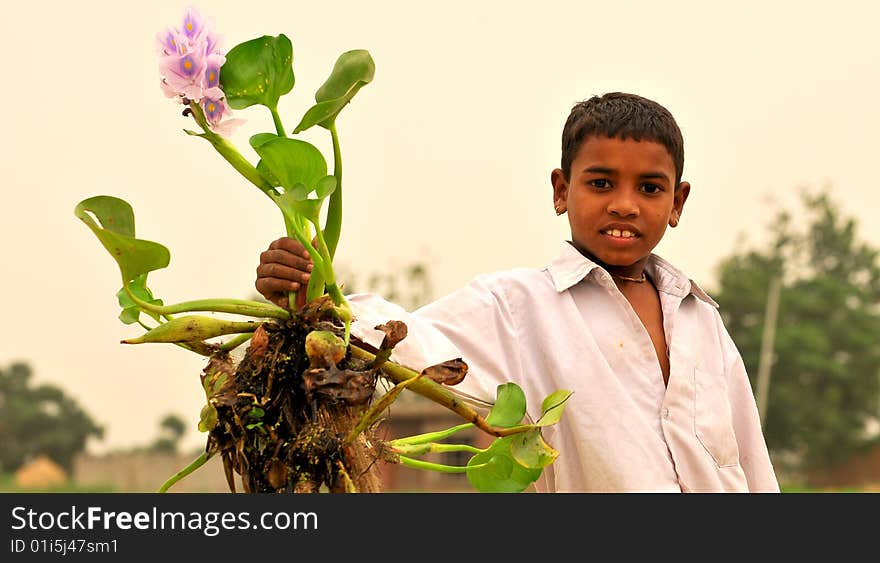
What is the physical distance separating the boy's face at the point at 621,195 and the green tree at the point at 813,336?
25.3 m

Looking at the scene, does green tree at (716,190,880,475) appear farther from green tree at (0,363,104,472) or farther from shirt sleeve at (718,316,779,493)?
shirt sleeve at (718,316,779,493)

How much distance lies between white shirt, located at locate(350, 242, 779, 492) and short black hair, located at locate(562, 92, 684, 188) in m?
0.23

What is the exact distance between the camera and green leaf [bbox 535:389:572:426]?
1.57 metres

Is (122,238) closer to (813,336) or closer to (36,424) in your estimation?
(813,336)

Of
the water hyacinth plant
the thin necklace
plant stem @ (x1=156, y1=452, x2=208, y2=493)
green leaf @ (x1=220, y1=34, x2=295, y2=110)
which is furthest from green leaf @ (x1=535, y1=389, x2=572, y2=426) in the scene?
the thin necklace

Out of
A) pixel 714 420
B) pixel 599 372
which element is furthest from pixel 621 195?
pixel 714 420

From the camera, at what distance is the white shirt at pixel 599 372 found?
2098 millimetres

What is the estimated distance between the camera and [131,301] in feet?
5.35

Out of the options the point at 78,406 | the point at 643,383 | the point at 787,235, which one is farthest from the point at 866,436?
the point at 643,383

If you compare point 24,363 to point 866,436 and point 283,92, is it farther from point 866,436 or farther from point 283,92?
point 283,92

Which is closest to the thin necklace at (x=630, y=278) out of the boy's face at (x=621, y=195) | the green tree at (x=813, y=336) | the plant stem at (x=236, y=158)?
the boy's face at (x=621, y=195)

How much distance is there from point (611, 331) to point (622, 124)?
0.40 m

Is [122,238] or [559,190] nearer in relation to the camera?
[122,238]
